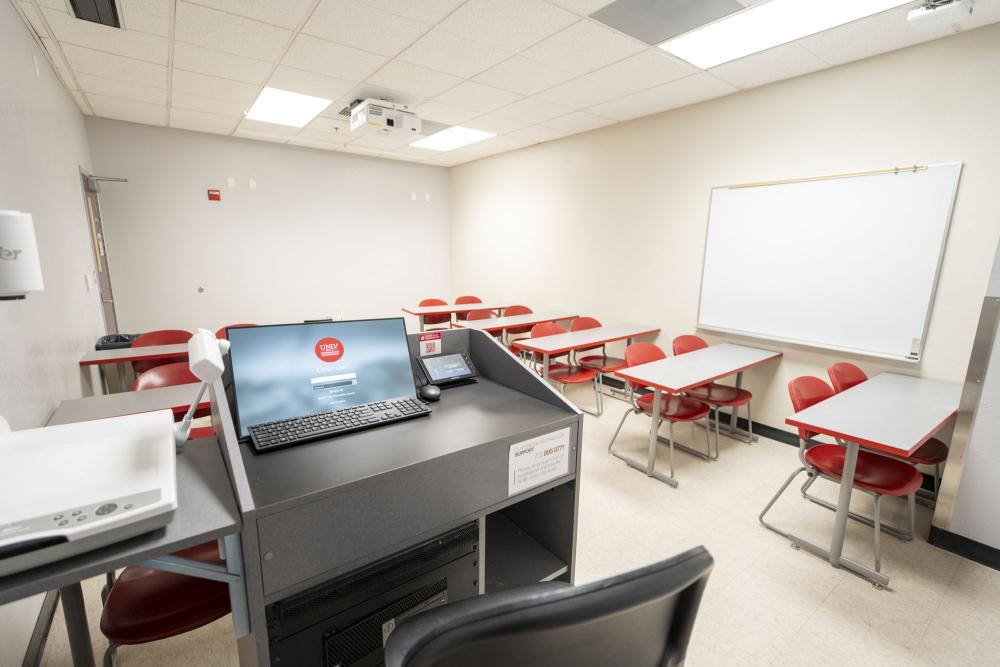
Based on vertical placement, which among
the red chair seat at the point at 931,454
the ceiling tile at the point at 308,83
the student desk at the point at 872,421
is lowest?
the red chair seat at the point at 931,454

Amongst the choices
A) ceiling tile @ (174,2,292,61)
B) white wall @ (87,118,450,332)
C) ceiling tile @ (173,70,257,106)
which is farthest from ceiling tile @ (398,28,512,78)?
white wall @ (87,118,450,332)

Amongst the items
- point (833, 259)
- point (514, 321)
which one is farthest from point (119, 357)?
point (833, 259)

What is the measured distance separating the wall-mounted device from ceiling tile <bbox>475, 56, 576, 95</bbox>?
2772mm

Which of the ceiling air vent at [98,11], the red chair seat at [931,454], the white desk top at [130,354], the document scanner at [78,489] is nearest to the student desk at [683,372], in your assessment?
the red chair seat at [931,454]

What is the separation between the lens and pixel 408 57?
2928 millimetres

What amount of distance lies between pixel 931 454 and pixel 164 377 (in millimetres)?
4362

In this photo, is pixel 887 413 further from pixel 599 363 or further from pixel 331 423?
pixel 331 423

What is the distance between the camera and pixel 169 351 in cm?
320

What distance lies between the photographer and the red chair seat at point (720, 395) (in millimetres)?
3121

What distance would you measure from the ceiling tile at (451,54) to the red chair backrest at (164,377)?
2403 mm

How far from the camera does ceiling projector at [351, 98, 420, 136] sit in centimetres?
371

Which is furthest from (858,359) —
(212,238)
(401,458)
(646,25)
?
(212,238)

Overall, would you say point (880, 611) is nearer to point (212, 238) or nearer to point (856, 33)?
point (856, 33)

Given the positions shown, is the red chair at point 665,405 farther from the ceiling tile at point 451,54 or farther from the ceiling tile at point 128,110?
the ceiling tile at point 128,110
